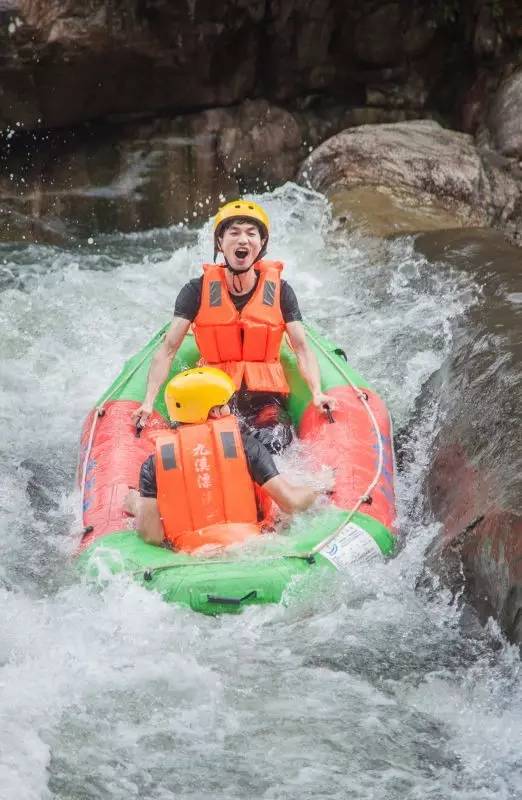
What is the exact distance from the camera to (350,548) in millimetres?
4500

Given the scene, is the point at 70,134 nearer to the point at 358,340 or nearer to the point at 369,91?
the point at 369,91

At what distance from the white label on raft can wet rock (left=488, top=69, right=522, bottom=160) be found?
6179mm

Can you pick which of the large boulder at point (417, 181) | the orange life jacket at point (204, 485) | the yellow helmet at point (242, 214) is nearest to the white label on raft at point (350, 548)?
the orange life jacket at point (204, 485)

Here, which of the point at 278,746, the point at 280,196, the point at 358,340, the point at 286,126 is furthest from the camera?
the point at 286,126

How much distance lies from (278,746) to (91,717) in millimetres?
663

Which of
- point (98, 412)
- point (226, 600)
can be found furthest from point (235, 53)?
point (226, 600)

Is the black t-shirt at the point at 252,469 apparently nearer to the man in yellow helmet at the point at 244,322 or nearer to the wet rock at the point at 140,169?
the man in yellow helmet at the point at 244,322

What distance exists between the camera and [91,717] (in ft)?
11.9

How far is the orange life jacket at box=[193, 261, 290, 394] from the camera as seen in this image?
5.74 metres

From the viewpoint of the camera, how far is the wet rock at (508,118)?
389 inches

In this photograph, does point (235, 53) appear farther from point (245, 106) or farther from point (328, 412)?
point (328, 412)

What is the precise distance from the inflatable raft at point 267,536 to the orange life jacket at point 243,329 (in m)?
0.25

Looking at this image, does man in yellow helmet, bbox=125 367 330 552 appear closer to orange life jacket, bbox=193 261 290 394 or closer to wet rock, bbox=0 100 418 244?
orange life jacket, bbox=193 261 290 394

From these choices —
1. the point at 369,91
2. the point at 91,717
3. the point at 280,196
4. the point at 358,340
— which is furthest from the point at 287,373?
the point at 369,91
